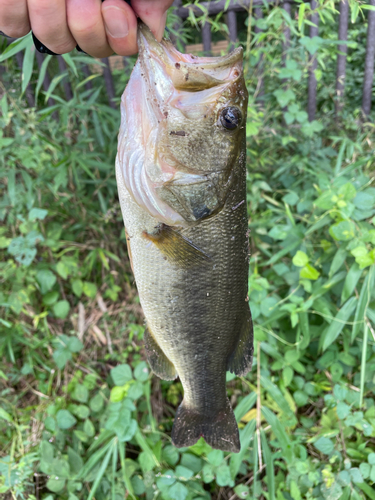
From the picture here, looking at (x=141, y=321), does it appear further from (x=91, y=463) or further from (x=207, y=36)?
(x=207, y=36)

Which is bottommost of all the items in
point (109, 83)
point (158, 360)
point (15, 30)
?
point (158, 360)

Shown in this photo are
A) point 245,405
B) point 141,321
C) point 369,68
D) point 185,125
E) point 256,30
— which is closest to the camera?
point 185,125

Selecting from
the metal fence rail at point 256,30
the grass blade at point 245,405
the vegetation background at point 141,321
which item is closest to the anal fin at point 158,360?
the vegetation background at point 141,321

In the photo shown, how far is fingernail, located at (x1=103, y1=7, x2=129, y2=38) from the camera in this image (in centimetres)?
88

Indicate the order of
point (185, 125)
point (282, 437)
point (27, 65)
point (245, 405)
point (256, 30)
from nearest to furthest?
point (185, 125) → point (27, 65) → point (282, 437) → point (245, 405) → point (256, 30)

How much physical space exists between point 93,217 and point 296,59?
1.82 metres

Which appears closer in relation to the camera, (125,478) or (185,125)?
(185,125)

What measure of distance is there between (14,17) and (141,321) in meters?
1.97

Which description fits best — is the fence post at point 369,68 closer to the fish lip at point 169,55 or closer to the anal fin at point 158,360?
the fish lip at point 169,55

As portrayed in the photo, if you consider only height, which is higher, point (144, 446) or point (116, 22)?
point (116, 22)

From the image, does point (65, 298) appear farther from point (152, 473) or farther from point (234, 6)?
point (234, 6)

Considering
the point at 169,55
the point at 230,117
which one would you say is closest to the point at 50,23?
the point at 169,55

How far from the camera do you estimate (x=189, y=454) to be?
6.24ft

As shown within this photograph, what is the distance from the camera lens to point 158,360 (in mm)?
1371
